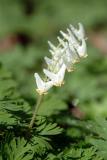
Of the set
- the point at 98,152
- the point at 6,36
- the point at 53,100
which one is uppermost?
the point at 6,36

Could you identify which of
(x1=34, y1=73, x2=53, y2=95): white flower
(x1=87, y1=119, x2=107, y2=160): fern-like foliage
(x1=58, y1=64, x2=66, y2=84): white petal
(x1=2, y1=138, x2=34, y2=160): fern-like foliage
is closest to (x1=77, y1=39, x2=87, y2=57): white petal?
(x1=58, y1=64, x2=66, y2=84): white petal

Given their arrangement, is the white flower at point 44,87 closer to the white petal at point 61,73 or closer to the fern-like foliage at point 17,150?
the white petal at point 61,73

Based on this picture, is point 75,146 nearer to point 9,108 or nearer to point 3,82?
point 9,108

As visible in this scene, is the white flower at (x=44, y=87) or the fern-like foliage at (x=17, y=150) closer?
the fern-like foliage at (x=17, y=150)

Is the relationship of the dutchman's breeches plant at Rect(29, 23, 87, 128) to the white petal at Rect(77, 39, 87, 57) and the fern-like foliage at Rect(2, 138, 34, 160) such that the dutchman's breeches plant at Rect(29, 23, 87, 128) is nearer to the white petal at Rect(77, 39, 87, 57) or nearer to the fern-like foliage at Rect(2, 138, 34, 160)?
the white petal at Rect(77, 39, 87, 57)

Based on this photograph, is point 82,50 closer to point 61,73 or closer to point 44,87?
point 61,73

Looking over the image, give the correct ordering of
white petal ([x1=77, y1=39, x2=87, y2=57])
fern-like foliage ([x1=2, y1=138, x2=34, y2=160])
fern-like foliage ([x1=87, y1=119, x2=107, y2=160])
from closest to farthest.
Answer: fern-like foliage ([x1=2, y1=138, x2=34, y2=160]) → fern-like foliage ([x1=87, y1=119, x2=107, y2=160]) → white petal ([x1=77, y1=39, x2=87, y2=57])

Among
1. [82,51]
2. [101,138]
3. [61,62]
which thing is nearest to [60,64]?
[61,62]

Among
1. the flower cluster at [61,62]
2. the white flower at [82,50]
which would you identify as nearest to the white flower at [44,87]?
the flower cluster at [61,62]

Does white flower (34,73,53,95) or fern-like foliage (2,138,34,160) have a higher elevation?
white flower (34,73,53,95)

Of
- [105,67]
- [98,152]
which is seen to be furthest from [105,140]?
[105,67]

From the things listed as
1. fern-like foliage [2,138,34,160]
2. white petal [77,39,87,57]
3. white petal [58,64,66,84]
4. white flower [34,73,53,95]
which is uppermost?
white petal [77,39,87,57]
